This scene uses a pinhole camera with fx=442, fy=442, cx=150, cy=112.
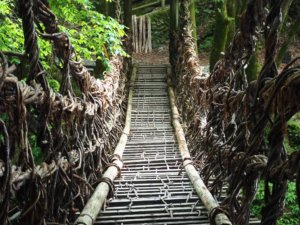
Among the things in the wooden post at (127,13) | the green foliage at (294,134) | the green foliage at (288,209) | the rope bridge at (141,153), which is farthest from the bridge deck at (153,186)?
the wooden post at (127,13)

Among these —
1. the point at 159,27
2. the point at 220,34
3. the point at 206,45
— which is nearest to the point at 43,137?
the point at 220,34

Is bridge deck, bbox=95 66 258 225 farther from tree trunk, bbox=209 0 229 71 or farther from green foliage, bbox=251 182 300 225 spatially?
tree trunk, bbox=209 0 229 71

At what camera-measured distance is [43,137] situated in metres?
1.96

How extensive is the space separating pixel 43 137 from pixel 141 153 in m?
2.54

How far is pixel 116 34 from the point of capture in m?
5.13

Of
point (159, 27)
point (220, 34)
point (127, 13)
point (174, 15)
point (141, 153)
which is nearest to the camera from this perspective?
point (141, 153)

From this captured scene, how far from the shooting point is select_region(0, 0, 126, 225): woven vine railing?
1545 millimetres

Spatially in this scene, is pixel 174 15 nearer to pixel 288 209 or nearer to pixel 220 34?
pixel 220 34

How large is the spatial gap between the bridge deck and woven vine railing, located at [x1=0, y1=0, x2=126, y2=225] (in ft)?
0.78

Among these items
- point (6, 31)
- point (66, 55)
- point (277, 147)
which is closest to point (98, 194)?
point (66, 55)

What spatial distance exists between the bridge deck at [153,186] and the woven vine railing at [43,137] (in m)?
0.24

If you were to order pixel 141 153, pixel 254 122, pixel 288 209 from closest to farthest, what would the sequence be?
1. pixel 254 122
2. pixel 141 153
3. pixel 288 209

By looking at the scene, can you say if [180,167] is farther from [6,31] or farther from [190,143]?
[6,31]

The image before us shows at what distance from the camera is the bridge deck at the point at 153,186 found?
8.34ft
